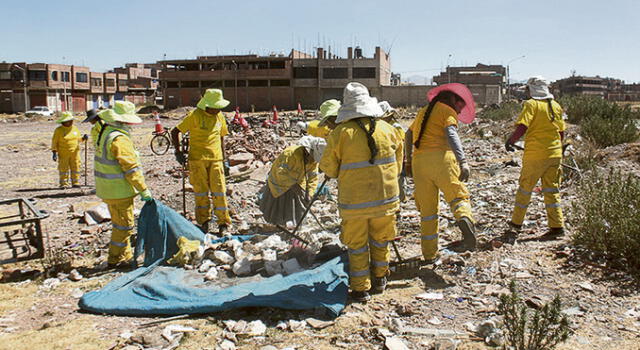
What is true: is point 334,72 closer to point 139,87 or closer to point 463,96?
point 139,87

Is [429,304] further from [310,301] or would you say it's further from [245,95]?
[245,95]

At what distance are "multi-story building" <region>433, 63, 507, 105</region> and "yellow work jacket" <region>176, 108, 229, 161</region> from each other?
34388 mm

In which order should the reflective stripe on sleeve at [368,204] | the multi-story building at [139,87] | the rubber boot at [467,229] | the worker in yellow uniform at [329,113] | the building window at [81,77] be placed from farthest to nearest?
the multi-story building at [139,87], the building window at [81,77], the worker in yellow uniform at [329,113], the rubber boot at [467,229], the reflective stripe on sleeve at [368,204]

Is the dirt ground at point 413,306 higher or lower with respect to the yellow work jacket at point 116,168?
lower

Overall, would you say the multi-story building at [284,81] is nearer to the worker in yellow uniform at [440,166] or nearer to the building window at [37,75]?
the building window at [37,75]

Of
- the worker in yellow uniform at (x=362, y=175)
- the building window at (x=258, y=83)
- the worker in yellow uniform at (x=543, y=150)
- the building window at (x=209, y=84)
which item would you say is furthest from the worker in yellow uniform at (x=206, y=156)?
the building window at (x=209, y=84)

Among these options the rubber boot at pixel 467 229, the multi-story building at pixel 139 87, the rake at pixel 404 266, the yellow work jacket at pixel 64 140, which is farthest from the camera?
the multi-story building at pixel 139 87

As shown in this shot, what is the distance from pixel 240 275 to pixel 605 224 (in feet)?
10.6

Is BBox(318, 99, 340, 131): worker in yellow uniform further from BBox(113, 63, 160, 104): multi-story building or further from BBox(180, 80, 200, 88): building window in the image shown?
BBox(113, 63, 160, 104): multi-story building

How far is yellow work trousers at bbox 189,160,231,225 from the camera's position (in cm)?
597

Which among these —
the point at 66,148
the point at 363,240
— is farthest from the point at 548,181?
the point at 66,148

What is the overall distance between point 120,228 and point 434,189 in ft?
10.1

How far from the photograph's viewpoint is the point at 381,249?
13.2ft

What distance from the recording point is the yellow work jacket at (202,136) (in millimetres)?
5914
